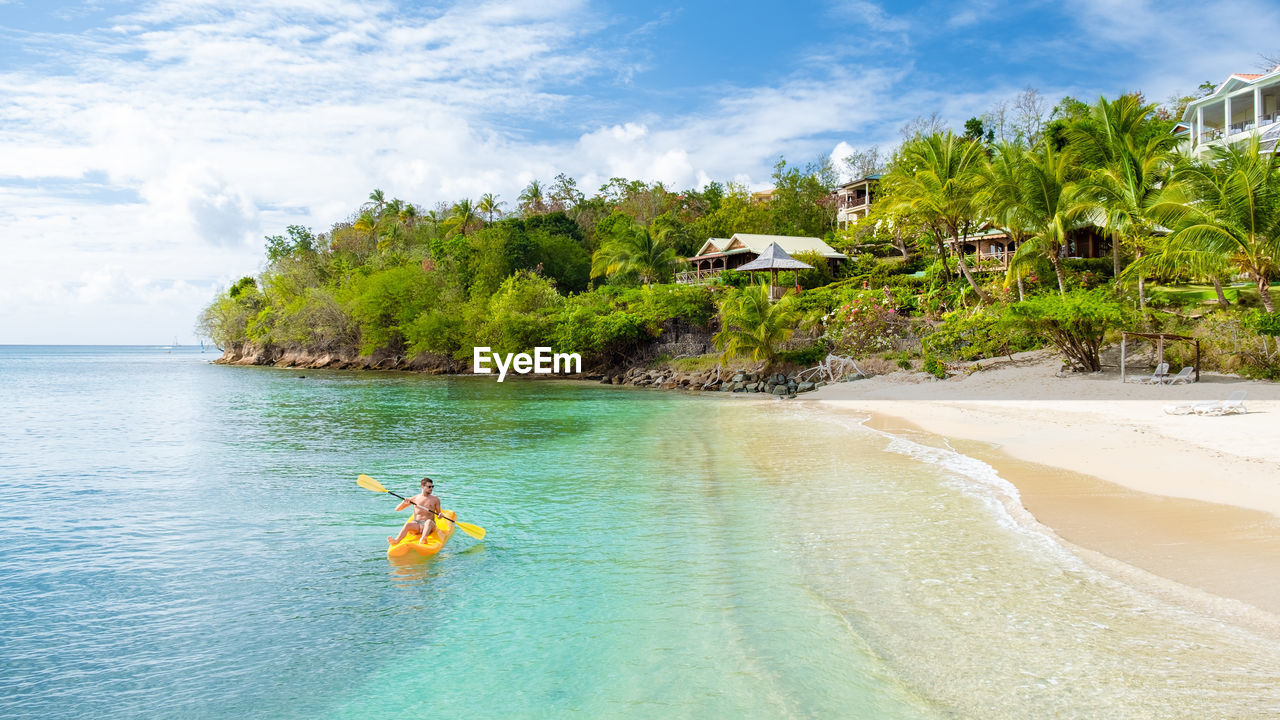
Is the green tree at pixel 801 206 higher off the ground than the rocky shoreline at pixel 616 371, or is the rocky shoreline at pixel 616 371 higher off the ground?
the green tree at pixel 801 206

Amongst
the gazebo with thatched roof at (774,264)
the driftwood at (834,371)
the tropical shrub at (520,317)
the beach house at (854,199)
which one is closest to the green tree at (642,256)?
the tropical shrub at (520,317)

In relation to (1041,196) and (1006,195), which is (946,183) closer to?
(1006,195)

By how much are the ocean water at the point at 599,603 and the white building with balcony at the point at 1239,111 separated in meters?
34.8

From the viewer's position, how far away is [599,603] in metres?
7.10

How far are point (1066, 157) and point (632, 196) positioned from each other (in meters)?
47.1

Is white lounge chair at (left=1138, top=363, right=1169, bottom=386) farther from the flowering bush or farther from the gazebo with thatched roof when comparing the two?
the gazebo with thatched roof

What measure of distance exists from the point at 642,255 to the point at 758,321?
59.9 ft

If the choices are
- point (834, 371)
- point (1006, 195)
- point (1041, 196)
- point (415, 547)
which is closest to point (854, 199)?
point (1006, 195)

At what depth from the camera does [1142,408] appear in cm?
1708

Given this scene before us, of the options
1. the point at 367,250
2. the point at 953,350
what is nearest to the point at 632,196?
the point at 367,250

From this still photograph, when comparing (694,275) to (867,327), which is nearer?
(867,327)

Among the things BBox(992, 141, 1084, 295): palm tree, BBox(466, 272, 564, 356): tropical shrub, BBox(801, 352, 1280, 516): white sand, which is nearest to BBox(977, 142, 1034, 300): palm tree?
BBox(992, 141, 1084, 295): palm tree

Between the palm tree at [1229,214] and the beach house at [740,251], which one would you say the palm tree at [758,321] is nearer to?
the beach house at [740,251]

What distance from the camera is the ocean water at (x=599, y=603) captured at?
5246 mm
